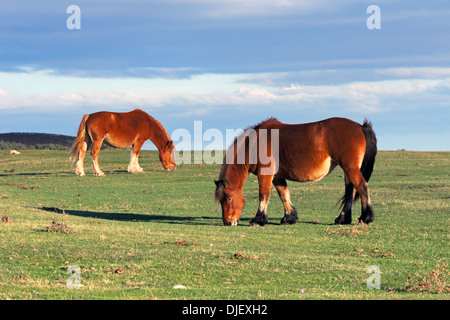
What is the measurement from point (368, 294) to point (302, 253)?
3.41m

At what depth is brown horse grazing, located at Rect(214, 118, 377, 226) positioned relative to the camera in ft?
49.9

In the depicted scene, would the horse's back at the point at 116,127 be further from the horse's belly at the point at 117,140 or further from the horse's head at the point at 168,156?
the horse's head at the point at 168,156

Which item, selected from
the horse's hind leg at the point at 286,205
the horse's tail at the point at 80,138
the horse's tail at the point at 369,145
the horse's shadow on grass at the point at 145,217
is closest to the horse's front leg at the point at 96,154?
the horse's tail at the point at 80,138

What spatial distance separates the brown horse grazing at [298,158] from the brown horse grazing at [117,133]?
16.1 meters

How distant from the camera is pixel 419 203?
830 inches

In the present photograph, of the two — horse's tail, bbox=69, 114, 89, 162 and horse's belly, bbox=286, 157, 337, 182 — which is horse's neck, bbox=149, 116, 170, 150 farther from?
horse's belly, bbox=286, 157, 337, 182

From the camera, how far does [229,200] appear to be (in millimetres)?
15273

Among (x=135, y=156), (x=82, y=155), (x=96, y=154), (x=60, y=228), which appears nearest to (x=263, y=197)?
(x=60, y=228)

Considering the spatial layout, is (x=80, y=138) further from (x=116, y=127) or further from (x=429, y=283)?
(x=429, y=283)

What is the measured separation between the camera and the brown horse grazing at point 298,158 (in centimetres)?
1521

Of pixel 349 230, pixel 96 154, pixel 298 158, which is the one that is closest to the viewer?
pixel 349 230

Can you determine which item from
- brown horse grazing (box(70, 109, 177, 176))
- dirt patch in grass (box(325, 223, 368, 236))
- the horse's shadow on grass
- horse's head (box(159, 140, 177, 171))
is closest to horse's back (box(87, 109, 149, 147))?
brown horse grazing (box(70, 109, 177, 176))

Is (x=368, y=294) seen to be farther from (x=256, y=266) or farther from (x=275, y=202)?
(x=275, y=202)

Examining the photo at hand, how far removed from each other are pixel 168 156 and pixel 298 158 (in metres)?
18.2
